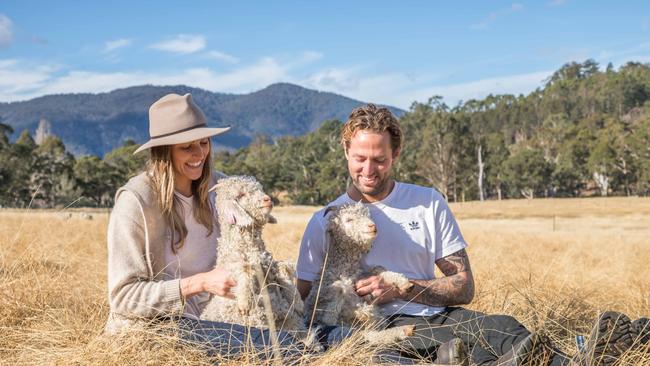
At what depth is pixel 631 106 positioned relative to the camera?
110m

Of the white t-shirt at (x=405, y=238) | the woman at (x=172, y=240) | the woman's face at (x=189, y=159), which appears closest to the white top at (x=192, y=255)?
the woman at (x=172, y=240)

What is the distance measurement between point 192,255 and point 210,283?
0.43 metres

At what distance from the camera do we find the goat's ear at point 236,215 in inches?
148

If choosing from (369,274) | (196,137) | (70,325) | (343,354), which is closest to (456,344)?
(343,354)

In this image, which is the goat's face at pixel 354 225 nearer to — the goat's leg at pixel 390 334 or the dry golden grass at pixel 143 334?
the goat's leg at pixel 390 334

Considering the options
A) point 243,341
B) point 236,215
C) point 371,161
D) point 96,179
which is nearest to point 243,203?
point 236,215

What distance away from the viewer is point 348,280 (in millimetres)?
4055

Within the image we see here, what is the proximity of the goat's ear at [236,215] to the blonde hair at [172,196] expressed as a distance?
23 cm

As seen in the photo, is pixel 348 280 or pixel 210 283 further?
pixel 348 280

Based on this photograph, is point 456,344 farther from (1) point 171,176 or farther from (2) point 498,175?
(2) point 498,175

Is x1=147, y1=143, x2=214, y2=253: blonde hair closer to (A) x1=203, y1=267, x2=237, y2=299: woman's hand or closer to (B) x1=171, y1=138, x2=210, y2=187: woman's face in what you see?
(B) x1=171, y1=138, x2=210, y2=187: woman's face

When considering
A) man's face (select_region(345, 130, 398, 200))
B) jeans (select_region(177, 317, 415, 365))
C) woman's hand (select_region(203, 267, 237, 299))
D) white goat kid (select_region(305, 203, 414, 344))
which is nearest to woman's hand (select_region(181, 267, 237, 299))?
woman's hand (select_region(203, 267, 237, 299))

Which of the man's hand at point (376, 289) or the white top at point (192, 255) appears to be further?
the man's hand at point (376, 289)

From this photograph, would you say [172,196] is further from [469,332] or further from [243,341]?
[469,332]
